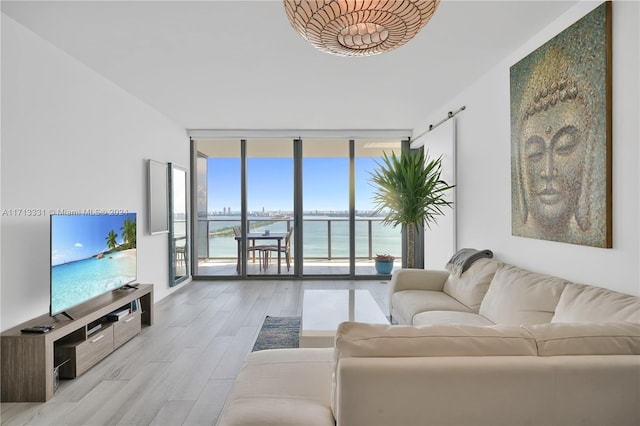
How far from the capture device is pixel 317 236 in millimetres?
6727

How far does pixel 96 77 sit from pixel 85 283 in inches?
82.2

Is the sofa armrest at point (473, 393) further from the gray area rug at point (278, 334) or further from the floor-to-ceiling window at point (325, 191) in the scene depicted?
the floor-to-ceiling window at point (325, 191)

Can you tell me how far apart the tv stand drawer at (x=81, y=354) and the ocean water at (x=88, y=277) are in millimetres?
316

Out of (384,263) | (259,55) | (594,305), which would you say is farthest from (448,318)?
(384,263)

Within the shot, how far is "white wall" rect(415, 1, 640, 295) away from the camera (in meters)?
2.03

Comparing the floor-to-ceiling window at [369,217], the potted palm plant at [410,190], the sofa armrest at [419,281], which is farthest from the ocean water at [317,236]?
the sofa armrest at [419,281]

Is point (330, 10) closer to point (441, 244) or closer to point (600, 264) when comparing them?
point (600, 264)

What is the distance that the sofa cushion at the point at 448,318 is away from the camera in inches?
105

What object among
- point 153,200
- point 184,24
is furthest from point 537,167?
point 153,200

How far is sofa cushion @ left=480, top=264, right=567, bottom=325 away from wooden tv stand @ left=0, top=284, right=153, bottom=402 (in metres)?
3.24

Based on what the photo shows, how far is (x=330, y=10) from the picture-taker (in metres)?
1.47

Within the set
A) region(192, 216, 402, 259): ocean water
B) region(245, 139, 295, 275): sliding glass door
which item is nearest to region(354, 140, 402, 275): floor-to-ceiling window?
region(192, 216, 402, 259): ocean water

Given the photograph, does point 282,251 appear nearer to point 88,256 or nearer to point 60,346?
point 88,256

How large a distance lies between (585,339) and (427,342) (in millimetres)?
613
